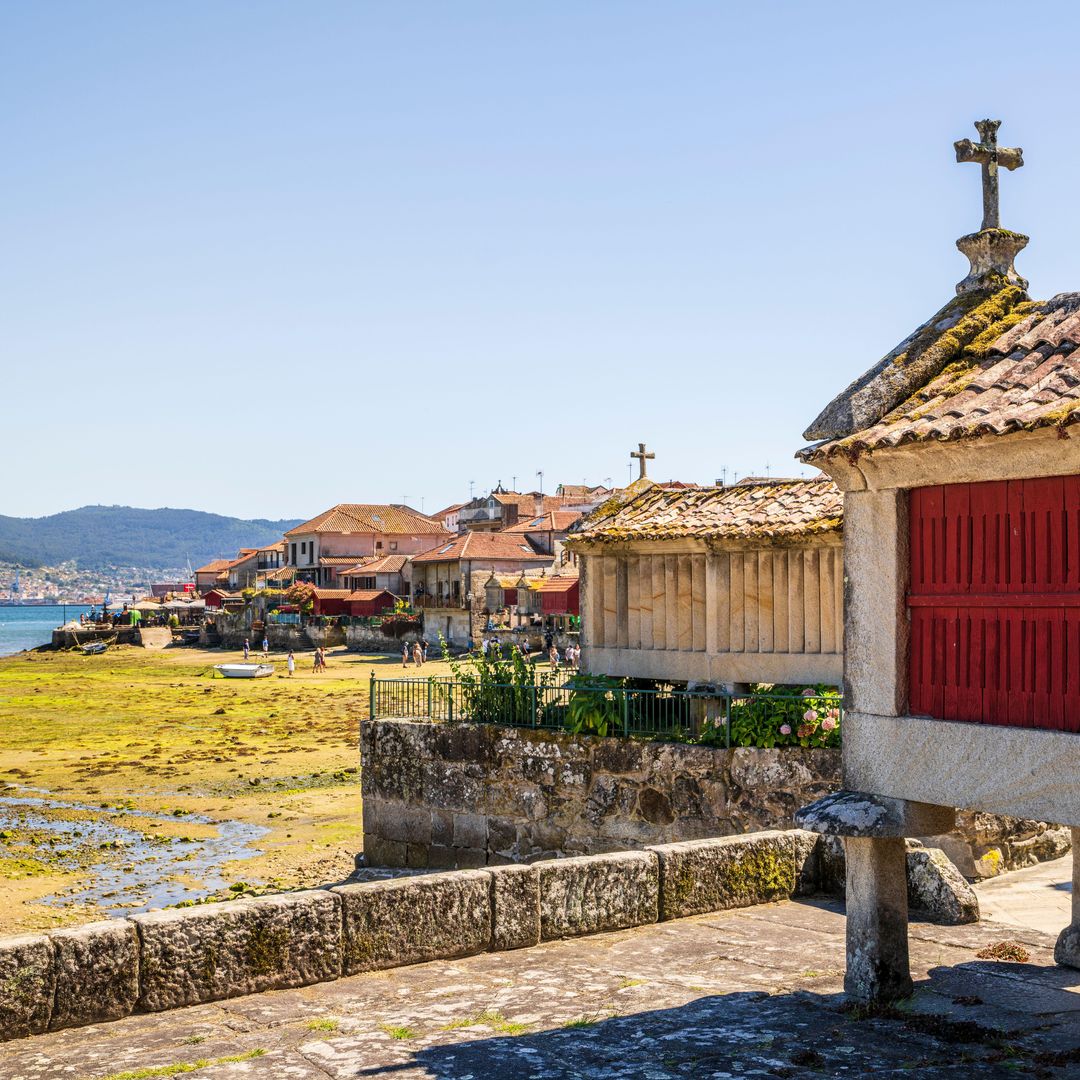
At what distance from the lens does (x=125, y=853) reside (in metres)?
22.9

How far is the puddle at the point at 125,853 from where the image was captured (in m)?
19.5

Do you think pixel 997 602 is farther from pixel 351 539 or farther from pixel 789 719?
pixel 351 539

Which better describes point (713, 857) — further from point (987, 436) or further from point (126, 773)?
point (126, 773)

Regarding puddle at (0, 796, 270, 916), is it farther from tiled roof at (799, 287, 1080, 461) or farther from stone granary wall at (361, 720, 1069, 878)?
tiled roof at (799, 287, 1080, 461)

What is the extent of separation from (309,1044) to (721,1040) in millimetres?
2046

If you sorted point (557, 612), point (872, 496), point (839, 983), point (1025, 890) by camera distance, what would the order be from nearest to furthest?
point (872, 496) → point (839, 983) → point (1025, 890) → point (557, 612)

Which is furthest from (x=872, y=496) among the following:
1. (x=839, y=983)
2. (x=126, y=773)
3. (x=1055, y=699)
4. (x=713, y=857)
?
(x=126, y=773)

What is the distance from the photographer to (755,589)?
588 inches

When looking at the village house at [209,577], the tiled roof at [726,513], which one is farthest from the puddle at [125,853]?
the village house at [209,577]

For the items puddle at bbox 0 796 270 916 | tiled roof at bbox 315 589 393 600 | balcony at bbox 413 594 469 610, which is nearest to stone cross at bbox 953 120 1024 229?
puddle at bbox 0 796 270 916

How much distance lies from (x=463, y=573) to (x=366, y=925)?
68935mm

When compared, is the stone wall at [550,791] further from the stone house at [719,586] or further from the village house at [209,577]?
the village house at [209,577]

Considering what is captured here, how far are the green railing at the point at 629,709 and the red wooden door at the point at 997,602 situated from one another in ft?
22.9

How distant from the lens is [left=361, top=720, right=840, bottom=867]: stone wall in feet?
46.8
